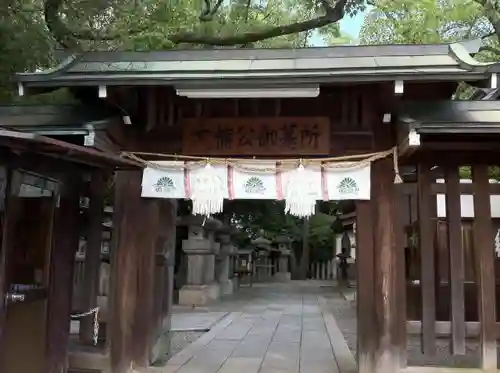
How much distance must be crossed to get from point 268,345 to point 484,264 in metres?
4.54

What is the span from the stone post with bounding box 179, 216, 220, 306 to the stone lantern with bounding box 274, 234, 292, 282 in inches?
529

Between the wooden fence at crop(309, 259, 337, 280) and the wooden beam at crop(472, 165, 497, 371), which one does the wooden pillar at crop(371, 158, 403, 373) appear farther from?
the wooden fence at crop(309, 259, 337, 280)

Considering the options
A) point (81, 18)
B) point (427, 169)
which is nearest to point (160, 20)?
point (81, 18)

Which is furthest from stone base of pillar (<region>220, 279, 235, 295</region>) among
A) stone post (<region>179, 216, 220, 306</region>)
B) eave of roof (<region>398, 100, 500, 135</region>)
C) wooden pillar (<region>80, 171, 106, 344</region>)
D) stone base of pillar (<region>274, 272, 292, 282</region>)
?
eave of roof (<region>398, 100, 500, 135</region>)

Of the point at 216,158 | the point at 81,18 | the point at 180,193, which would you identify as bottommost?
the point at 180,193

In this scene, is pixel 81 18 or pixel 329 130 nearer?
pixel 329 130

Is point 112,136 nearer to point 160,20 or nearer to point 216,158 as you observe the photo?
point 216,158

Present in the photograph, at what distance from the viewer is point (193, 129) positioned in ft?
22.1

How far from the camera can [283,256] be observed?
3161 centimetres

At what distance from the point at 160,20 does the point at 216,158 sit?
6.16m

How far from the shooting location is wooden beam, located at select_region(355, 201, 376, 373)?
6395 mm

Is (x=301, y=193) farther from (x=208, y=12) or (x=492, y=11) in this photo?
(x=492, y=11)

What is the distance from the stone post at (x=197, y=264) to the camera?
15.8 metres

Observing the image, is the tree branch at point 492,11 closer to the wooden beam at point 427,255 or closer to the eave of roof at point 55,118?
the wooden beam at point 427,255
